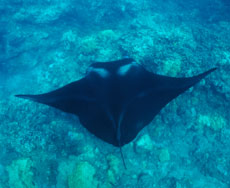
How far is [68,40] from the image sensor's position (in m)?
7.40

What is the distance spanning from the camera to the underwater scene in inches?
150

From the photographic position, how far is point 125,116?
→ 11.3 feet

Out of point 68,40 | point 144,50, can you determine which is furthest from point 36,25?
point 144,50

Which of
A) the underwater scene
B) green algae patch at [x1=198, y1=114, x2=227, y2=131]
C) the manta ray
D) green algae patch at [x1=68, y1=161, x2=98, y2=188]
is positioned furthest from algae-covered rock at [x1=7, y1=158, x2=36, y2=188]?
green algae patch at [x1=198, y1=114, x2=227, y2=131]

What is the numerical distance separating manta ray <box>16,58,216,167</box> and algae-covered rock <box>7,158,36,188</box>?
4.54 ft

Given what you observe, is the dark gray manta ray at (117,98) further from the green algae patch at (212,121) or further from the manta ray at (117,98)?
the green algae patch at (212,121)

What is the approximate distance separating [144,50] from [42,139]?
11.3 feet

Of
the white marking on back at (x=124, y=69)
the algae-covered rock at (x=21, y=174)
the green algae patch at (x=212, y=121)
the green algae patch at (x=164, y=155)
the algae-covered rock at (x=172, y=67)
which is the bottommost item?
the algae-covered rock at (x=21, y=174)

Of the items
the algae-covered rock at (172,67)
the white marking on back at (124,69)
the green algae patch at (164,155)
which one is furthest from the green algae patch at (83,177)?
the algae-covered rock at (172,67)

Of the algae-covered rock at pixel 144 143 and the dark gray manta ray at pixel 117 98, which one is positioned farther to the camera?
the algae-covered rock at pixel 144 143

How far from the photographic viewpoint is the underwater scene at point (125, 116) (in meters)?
3.80

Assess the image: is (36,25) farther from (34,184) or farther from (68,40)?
(34,184)

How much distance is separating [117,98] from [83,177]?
172 centimetres

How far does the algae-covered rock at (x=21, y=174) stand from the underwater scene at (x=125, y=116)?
0.06ft
